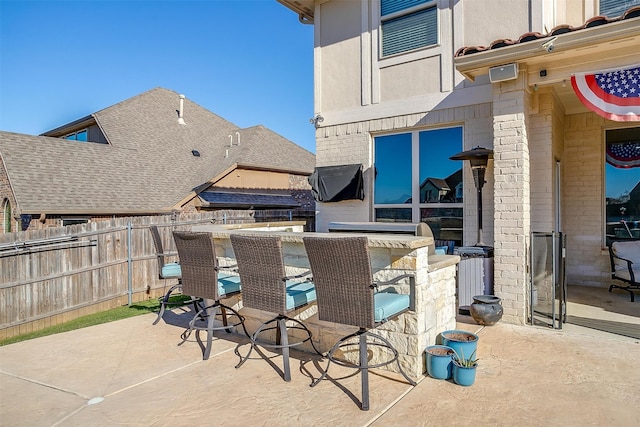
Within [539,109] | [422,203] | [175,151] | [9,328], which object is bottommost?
[9,328]

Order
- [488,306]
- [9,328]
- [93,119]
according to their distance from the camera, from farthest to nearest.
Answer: [93,119], [9,328], [488,306]

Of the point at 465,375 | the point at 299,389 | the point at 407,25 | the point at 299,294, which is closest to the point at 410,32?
the point at 407,25

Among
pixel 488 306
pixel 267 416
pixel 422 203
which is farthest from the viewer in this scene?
pixel 422 203

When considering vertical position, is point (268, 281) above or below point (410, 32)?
below

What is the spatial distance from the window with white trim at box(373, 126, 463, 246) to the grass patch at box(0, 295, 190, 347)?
168 inches

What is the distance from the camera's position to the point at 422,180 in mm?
7023

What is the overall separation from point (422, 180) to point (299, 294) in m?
3.89

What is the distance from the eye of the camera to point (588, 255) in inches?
299

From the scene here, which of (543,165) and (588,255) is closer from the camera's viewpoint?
(543,165)

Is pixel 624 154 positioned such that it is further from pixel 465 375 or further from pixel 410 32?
pixel 465 375

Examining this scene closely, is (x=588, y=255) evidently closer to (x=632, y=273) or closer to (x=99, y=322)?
(x=632, y=273)

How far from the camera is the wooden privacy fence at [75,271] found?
20.3ft

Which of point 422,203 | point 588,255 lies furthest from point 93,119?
point 588,255

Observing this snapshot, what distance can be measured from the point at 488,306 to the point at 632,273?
10.1ft
